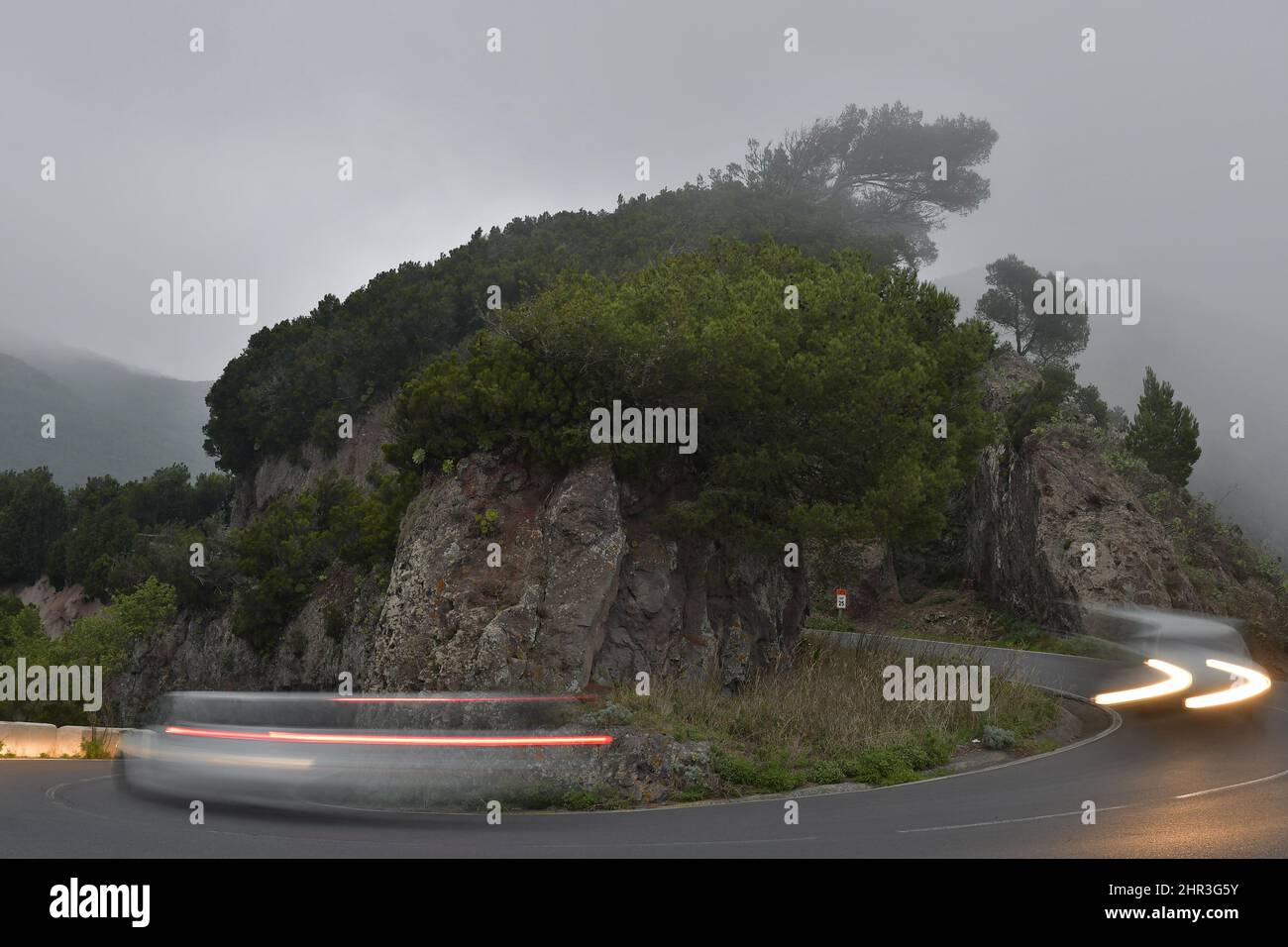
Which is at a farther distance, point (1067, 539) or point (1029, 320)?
point (1029, 320)

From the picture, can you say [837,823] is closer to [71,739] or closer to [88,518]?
[71,739]

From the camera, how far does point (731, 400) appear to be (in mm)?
18922

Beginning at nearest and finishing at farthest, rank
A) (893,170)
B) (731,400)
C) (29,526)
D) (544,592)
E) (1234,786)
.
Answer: (1234,786) < (544,592) < (731,400) < (893,170) < (29,526)

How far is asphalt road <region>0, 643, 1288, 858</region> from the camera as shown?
9.52 m

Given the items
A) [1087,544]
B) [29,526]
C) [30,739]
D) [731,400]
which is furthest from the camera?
[29,526]

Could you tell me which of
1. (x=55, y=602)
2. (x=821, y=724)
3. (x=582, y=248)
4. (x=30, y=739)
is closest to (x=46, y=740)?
(x=30, y=739)

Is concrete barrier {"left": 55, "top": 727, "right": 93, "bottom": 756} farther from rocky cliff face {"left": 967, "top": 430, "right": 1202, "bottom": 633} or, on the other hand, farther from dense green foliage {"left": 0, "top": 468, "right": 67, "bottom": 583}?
dense green foliage {"left": 0, "top": 468, "right": 67, "bottom": 583}

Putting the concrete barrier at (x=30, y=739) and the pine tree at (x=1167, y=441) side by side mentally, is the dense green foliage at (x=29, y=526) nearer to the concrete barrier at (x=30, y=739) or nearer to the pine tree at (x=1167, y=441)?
the concrete barrier at (x=30, y=739)

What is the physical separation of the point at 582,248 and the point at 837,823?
47352 mm

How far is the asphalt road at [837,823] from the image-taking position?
31.2ft

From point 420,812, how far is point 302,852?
10.2ft

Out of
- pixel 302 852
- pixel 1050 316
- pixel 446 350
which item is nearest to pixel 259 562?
pixel 446 350

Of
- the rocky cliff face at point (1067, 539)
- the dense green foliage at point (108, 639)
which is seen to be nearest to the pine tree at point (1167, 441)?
the rocky cliff face at point (1067, 539)
